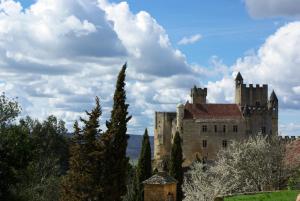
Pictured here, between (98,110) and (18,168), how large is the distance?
23.0 ft

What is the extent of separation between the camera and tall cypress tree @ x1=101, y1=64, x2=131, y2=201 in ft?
130

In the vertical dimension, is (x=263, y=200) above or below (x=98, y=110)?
below

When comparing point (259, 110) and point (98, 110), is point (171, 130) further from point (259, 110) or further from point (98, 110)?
point (98, 110)

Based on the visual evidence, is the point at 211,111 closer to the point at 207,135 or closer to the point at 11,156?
A: the point at 207,135

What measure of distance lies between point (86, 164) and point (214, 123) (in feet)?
195

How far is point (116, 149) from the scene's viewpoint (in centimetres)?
4062

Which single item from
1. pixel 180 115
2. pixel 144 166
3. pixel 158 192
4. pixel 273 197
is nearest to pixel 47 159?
pixel 144 166

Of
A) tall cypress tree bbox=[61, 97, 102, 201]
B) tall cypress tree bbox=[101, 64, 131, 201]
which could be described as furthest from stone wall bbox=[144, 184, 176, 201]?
tall cypress tree bbox=[61, 97, 102, 201]

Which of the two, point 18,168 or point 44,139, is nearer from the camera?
point 18,168

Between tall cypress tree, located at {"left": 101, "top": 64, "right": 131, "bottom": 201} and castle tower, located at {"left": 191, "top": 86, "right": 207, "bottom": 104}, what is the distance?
64.9 meters

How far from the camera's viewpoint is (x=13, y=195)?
119ft

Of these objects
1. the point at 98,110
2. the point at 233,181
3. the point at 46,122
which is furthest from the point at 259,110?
the point at 98,110

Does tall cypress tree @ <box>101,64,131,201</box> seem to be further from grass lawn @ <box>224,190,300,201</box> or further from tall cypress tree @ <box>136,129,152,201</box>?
tall cypress tree @ <box>136,129,152,201</box>

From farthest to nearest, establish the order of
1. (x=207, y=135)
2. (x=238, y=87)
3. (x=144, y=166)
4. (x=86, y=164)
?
(x=238, y=87)
(x=207, y=135)
(x=144, y=166)
(x=86, y=164)
